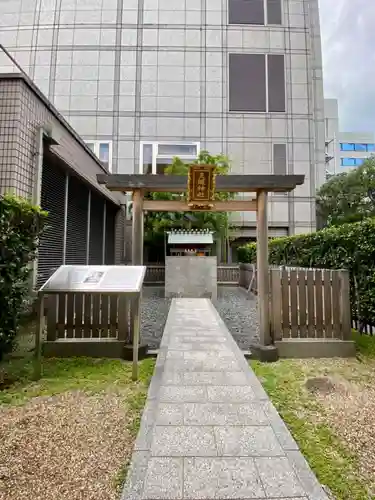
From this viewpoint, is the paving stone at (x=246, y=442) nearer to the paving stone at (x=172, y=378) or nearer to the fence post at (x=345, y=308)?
the paving stone at (x=172, y=378)

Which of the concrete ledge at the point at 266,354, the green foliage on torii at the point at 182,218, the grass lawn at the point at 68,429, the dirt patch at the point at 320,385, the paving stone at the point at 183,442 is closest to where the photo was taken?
the grass lawn at the point at 68,429

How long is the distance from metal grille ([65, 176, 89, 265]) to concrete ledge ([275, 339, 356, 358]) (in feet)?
20.5

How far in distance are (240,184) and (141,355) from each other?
3.21 m

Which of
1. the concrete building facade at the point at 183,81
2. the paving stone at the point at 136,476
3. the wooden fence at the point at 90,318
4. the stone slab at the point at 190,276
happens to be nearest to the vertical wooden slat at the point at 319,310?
the wooden fence at the point at 90,318

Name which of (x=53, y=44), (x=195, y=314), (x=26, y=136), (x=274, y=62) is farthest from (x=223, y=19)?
(x=195, y=314)

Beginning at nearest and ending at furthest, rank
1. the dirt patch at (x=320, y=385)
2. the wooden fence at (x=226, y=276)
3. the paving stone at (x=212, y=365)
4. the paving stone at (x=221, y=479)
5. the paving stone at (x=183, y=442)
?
the paving stone at (x=221, y=479)
the paving stone at (x=183, y=442)
the dirt patch at (x=320, y=385)
the paving stone at (x=212, y=365)
the wooden fence at (x=226, y=276)

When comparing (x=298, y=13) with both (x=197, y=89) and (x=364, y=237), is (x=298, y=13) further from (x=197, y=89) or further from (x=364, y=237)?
(x=364, y=237)

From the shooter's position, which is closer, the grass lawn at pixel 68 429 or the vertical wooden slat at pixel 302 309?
the grass lawn at pixel 68 429

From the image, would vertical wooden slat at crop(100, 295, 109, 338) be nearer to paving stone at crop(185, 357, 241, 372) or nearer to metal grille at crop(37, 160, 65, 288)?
paving stone at crop(185, 357, 241, 372)

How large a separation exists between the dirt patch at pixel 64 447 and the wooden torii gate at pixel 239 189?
2.51 meters

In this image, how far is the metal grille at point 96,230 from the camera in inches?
405

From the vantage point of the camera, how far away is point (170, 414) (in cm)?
276

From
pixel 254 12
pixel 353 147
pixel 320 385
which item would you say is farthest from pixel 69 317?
pixel 353 147

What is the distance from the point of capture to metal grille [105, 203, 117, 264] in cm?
1254
